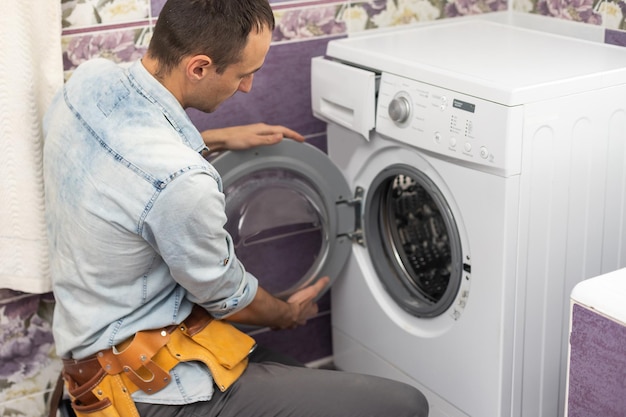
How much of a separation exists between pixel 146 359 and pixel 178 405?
5.3 inches

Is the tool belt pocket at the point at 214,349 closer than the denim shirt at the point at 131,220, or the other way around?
the denim shirt at the point at 131,220

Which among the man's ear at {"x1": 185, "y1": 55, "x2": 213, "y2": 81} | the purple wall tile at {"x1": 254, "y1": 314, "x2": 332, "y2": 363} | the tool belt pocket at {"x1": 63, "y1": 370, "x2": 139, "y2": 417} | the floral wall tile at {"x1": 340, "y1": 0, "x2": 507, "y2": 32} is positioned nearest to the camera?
the man's ear at {"x1": 185, "y1": 55, "x2": 213, "y2": 81}

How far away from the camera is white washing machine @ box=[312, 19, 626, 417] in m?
1.98

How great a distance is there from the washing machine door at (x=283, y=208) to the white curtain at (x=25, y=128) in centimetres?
45

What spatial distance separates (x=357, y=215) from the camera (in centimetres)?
252

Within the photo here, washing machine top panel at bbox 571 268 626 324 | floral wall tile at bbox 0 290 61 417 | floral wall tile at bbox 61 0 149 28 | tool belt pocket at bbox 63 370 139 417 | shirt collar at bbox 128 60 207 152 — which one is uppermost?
floral wall tile at bbox 61 0 149 28

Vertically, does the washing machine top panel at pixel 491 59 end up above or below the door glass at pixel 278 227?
above

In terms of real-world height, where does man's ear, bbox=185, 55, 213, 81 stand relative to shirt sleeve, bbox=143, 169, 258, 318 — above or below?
above

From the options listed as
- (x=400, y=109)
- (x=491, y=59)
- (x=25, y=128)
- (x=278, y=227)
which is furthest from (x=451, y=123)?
(x=25, y=128)

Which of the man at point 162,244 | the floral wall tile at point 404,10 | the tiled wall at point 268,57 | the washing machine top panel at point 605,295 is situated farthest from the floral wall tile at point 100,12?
the washing machine top panel at point 605,295

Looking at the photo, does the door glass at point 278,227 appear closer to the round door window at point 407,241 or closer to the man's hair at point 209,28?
the round door window at point 407,241

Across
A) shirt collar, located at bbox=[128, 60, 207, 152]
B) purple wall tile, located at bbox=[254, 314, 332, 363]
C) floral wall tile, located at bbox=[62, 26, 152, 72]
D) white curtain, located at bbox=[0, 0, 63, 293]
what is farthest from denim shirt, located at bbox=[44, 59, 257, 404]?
purple wall tile, located at bbox=[254, 314, 332, 363]

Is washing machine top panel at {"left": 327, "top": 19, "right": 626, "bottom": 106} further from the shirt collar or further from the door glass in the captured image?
the shirt collar

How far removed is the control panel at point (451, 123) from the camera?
6.29ft
